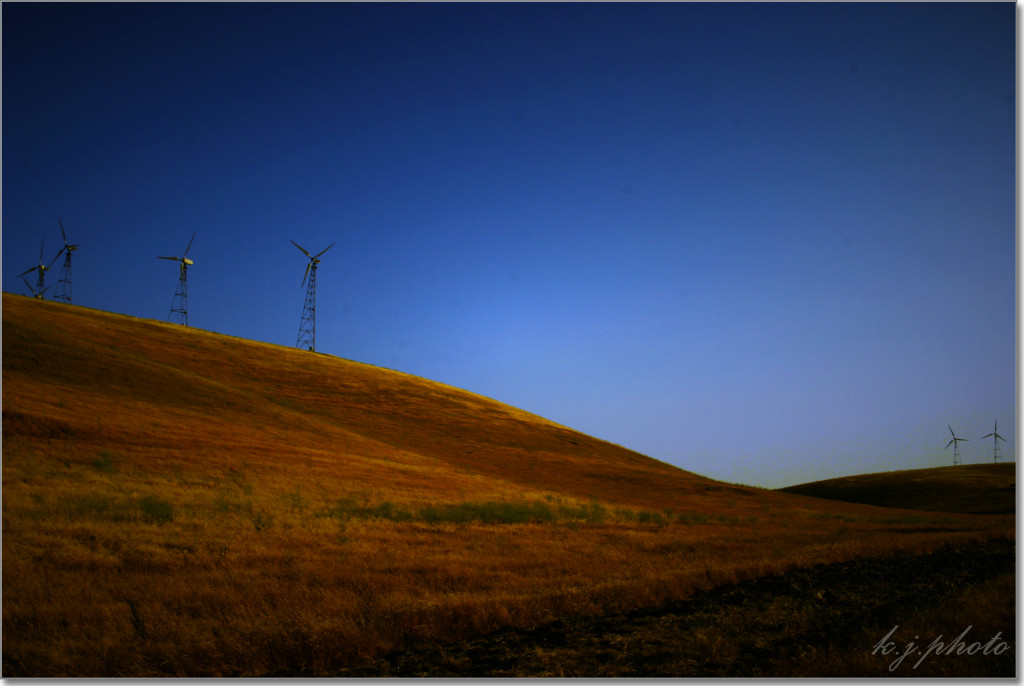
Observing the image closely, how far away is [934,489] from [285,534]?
8791cm

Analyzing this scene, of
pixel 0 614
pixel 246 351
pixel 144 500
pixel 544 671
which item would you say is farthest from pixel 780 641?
pixel 246 351

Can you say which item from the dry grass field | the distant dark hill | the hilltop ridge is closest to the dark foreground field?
the dry grass field

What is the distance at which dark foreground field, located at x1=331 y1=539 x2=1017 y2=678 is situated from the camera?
7137 mm

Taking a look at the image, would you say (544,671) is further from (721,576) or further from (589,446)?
(589,446)

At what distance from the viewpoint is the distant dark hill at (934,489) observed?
58.9m

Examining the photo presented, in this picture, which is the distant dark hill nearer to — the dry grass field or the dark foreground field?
the dry grass field

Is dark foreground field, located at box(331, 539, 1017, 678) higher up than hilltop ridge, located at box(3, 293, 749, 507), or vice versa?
hilltop ridge, located at box(3, 293, 749, 507)

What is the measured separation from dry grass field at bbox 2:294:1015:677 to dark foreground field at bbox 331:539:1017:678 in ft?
2.51

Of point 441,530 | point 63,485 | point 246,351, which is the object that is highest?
point 246,351

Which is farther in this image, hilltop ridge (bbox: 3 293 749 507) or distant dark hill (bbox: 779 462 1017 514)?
distant dark hill (bbox: 779 462 1017 514)

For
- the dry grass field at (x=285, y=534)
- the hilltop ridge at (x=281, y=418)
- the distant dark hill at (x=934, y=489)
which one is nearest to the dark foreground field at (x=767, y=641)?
the dry grass field at (x=285, y=534)

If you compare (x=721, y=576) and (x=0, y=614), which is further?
(x=721, y=576)

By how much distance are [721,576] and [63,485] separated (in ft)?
74.1

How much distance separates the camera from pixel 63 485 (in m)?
19.6
